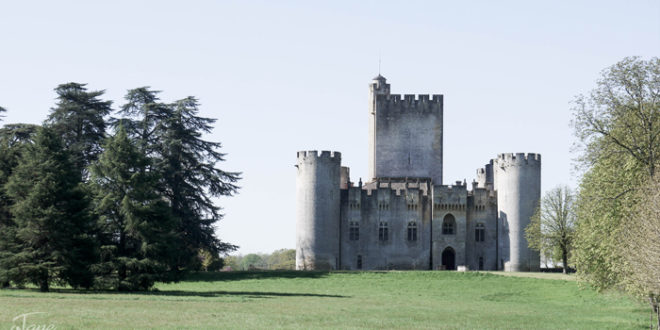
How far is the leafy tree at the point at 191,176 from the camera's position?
65.8 meters

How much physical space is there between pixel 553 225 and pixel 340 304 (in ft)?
105

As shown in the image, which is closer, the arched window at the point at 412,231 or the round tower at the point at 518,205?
the round tower at the point at 518,205

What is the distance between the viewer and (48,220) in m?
45.6

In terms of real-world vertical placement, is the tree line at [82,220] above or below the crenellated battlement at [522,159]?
below

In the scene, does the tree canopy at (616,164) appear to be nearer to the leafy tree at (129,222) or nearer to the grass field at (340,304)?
the grass field at (340,304)

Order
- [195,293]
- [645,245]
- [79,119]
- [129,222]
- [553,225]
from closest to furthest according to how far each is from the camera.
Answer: [645,245], [129,222], [195,293], [79,119], [553,225]

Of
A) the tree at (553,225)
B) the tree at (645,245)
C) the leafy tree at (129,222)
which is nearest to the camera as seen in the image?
the tree at (645,245)

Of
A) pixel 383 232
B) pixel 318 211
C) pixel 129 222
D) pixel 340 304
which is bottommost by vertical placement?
pixel 340 304

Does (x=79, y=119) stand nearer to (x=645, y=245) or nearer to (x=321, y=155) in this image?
(x=321, y=155)

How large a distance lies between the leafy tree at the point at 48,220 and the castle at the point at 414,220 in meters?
27.1

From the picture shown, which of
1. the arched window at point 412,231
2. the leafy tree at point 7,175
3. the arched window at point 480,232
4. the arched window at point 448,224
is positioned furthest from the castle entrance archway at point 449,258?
the leafy tree at point 7,175

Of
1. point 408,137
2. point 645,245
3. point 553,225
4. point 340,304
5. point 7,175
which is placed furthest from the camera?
point 408,137

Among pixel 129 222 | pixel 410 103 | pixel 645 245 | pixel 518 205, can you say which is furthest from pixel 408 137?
pixel 645 245

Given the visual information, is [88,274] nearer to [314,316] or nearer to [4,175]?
[4,175]
